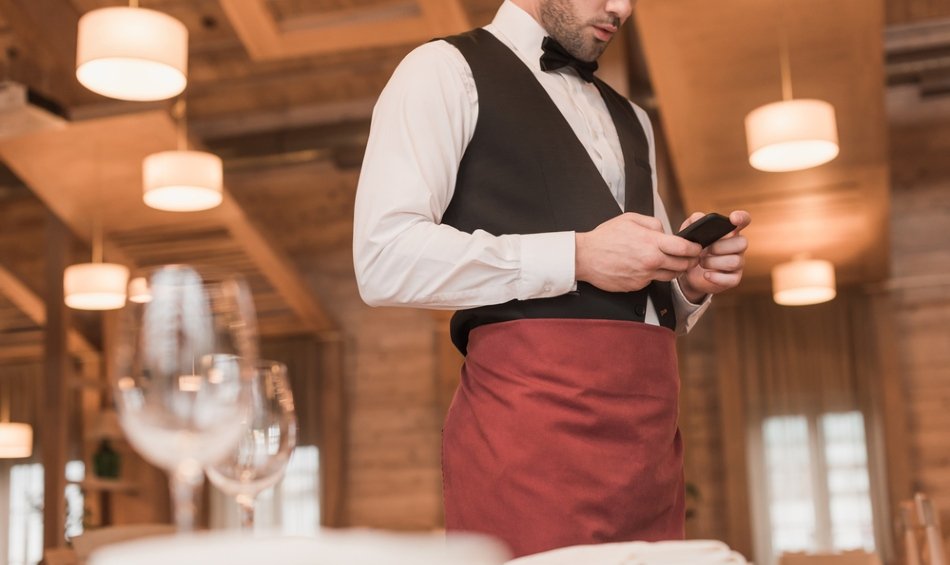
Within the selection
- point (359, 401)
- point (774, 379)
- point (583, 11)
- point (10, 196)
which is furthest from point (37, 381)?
point (583, 11)

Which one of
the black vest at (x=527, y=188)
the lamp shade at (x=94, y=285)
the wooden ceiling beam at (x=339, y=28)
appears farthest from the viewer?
the lamp shade at (x=94, y=285)

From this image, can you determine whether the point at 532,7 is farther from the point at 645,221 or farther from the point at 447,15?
the point at 447,15

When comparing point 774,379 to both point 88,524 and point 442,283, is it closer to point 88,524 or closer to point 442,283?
point 88,524

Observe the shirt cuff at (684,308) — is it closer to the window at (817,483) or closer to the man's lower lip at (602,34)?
the man's lower lip at (602,34)

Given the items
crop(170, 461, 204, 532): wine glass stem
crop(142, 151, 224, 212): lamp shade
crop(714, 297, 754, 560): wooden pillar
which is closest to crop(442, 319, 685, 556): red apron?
crop(170, 461, 204, 532): wine glass stem

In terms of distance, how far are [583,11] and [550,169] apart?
327 mm

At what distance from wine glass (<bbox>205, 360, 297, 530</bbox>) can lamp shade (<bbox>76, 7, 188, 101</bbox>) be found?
4.31 meters

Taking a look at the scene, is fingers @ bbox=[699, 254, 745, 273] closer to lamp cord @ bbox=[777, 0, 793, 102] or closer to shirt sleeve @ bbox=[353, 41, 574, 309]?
shirt sleeve @ bbox=[353, 41, 574, 309]

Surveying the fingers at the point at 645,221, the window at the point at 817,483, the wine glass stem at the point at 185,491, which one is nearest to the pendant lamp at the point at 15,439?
the window at the point at 817,483

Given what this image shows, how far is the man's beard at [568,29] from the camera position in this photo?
1.87 m

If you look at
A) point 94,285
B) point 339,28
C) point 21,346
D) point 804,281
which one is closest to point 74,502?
point 21,346

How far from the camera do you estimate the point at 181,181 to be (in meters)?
6.69

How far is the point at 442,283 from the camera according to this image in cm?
156

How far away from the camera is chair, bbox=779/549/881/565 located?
10.5 ft
